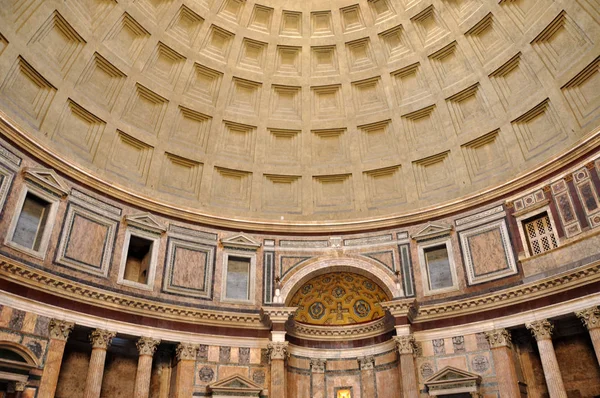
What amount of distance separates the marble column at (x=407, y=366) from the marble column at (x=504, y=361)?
122 inches

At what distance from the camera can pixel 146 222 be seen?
21.3 m

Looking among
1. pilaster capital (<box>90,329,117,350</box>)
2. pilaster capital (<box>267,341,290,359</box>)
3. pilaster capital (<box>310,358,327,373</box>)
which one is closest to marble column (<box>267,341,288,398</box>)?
pilaster capital (<box>267,341,290,359</box>)

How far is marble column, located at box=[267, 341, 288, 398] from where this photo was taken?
64.6 feet

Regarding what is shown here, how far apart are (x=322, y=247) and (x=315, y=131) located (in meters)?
6.41

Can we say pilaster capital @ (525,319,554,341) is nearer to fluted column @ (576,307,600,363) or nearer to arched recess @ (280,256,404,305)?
fluted column @ (576,307,600,363)

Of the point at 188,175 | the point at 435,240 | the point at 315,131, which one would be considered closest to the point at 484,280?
the point at 435,240

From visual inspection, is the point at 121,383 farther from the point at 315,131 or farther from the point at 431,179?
the point at 431,179

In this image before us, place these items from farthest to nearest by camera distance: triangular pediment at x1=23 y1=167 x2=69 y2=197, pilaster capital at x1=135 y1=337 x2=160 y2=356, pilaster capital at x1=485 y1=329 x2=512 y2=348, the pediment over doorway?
1. pilaster capital at x1=135 y1=337 x2=160 y2=356
2. pilaster capital at x1=485 y1=329 x2=512 y2=348
3. the pediment over doorway
4. triangular pediment at x1=23 y1=167 x2=69 y2=197

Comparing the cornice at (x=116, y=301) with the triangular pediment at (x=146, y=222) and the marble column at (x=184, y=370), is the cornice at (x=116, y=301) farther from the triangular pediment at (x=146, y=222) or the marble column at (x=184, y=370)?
the triangular pediment at (x=146, y=222)

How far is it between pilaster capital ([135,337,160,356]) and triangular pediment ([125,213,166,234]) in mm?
4784

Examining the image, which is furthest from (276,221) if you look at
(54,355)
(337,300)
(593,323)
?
(593,323)

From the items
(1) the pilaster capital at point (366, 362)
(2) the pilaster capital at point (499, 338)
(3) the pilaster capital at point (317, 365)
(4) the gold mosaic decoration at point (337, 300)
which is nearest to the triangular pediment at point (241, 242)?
(4) the gold mosaic decoration at point (337, 300)

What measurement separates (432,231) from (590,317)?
7374mm

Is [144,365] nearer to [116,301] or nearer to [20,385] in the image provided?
[116,301]
